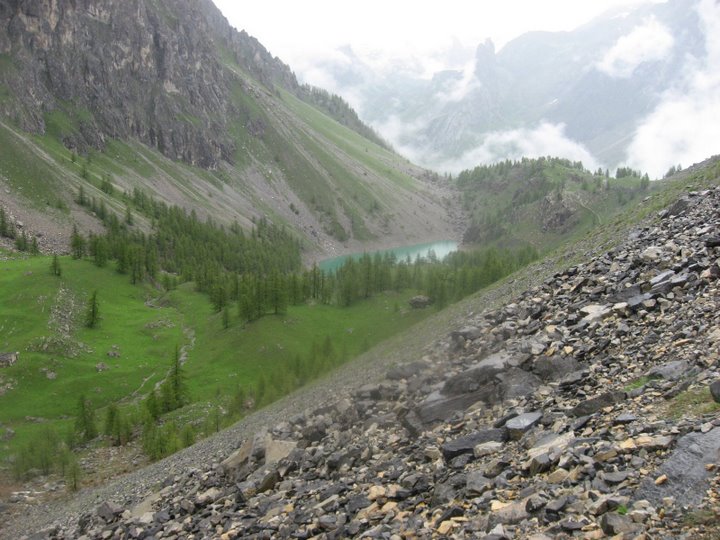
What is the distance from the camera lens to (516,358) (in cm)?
2239

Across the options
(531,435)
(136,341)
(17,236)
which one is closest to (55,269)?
(136,341)

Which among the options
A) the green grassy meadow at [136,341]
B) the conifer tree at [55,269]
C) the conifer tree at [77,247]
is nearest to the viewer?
the green grassy meadow at [136,341]

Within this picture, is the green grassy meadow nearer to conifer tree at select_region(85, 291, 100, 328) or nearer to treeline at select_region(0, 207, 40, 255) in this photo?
conifer tree at select_region(85, 291, 100, 328)

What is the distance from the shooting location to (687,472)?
11.7 metres

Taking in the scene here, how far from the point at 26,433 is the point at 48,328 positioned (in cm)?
3663

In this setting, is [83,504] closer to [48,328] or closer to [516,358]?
[516,358]

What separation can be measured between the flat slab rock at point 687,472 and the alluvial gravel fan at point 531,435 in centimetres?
4

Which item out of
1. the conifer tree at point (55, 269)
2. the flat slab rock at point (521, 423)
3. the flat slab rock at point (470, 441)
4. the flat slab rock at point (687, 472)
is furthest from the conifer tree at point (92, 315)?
the flat slab rock at point (687, 472)

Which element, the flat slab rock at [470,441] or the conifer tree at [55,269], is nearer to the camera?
the flat slab rock at [470,441]

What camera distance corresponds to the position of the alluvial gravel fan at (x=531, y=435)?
493 inches

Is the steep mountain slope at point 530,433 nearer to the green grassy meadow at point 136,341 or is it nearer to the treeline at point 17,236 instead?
the green grassy meadow at point 136,341

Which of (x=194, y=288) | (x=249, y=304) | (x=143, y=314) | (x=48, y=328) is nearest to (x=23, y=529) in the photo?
(x=48, y=328)

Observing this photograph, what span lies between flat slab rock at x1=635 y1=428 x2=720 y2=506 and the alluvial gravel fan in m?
0.04

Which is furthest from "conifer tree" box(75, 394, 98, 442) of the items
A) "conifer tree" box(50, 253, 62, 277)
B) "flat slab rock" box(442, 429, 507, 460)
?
"flat slab rock" box(442, 429, 507, 460)
